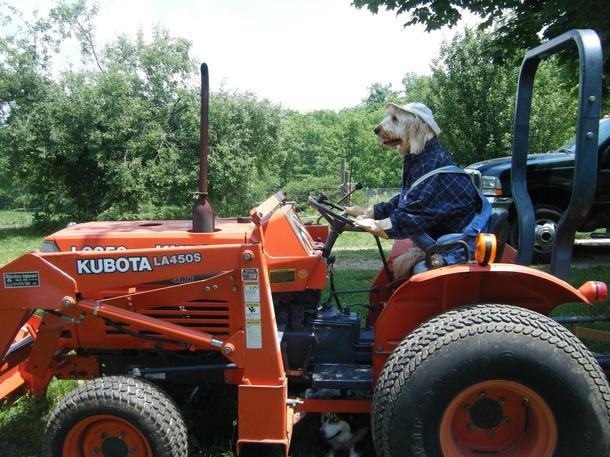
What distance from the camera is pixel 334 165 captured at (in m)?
50.8

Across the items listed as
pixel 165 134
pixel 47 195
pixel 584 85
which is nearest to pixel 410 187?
pixel 584 85

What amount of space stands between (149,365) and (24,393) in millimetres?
888

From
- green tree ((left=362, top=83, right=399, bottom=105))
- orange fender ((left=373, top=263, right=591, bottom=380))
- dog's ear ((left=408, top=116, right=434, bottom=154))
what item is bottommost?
orange fender ((left=373, top=263, right=591, bottom=380))

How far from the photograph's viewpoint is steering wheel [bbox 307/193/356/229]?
9.23 feet

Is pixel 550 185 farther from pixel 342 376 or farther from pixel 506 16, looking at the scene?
pixel 342 376

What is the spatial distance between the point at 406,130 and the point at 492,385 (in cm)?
146

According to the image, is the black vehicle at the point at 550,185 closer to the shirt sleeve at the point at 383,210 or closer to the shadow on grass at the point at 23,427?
the shirt sleeve at the point at 383,210

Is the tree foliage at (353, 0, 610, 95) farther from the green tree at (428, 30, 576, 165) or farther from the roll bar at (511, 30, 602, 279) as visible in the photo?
the green tree at (428, 30, 576, 165)

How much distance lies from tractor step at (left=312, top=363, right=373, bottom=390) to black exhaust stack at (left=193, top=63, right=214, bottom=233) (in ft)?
3.14

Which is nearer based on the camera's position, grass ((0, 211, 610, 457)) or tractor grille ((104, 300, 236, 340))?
tractor grille ((104, 300, 236, 340))

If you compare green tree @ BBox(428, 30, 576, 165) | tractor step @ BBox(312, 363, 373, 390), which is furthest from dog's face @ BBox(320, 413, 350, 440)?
green tree @ BBox(428, 30, 576, 165)

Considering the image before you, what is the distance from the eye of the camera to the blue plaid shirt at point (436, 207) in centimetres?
273

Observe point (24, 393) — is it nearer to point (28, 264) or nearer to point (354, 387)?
point (28, 264)

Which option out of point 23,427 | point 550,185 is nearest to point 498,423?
point 23,427
